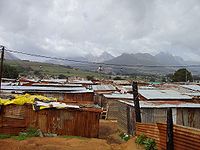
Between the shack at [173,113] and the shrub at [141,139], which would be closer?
the shrub at [141,139]

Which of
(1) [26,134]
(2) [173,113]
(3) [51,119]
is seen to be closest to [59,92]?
(3) [51,119]

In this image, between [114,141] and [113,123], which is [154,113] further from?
[113,123]

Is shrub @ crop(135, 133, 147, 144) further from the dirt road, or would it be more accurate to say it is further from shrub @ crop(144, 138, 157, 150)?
shrub @ crop(144, 138, 157, 150)

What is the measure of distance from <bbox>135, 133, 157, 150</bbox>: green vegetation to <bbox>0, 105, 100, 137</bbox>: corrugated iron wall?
17.4 ft

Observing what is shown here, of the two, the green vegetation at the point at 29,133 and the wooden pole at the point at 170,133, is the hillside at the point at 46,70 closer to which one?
the green vegetation at the point at 29,133

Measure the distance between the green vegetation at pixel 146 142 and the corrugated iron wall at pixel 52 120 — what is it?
17.4 feet

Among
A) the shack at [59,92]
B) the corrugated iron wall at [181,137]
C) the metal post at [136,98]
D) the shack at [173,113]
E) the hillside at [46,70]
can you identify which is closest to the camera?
the corrugated iron wall at [181,137]

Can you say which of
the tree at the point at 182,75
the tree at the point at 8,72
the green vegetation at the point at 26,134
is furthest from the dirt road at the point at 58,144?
the tree at the point at 182,75

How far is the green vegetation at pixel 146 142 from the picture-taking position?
14.7m

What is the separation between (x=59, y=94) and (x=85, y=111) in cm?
1725

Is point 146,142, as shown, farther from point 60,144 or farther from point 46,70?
point 46,70

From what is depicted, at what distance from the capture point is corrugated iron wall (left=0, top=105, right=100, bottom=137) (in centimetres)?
2064

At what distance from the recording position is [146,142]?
50.0 feet

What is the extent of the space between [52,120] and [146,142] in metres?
8.35
